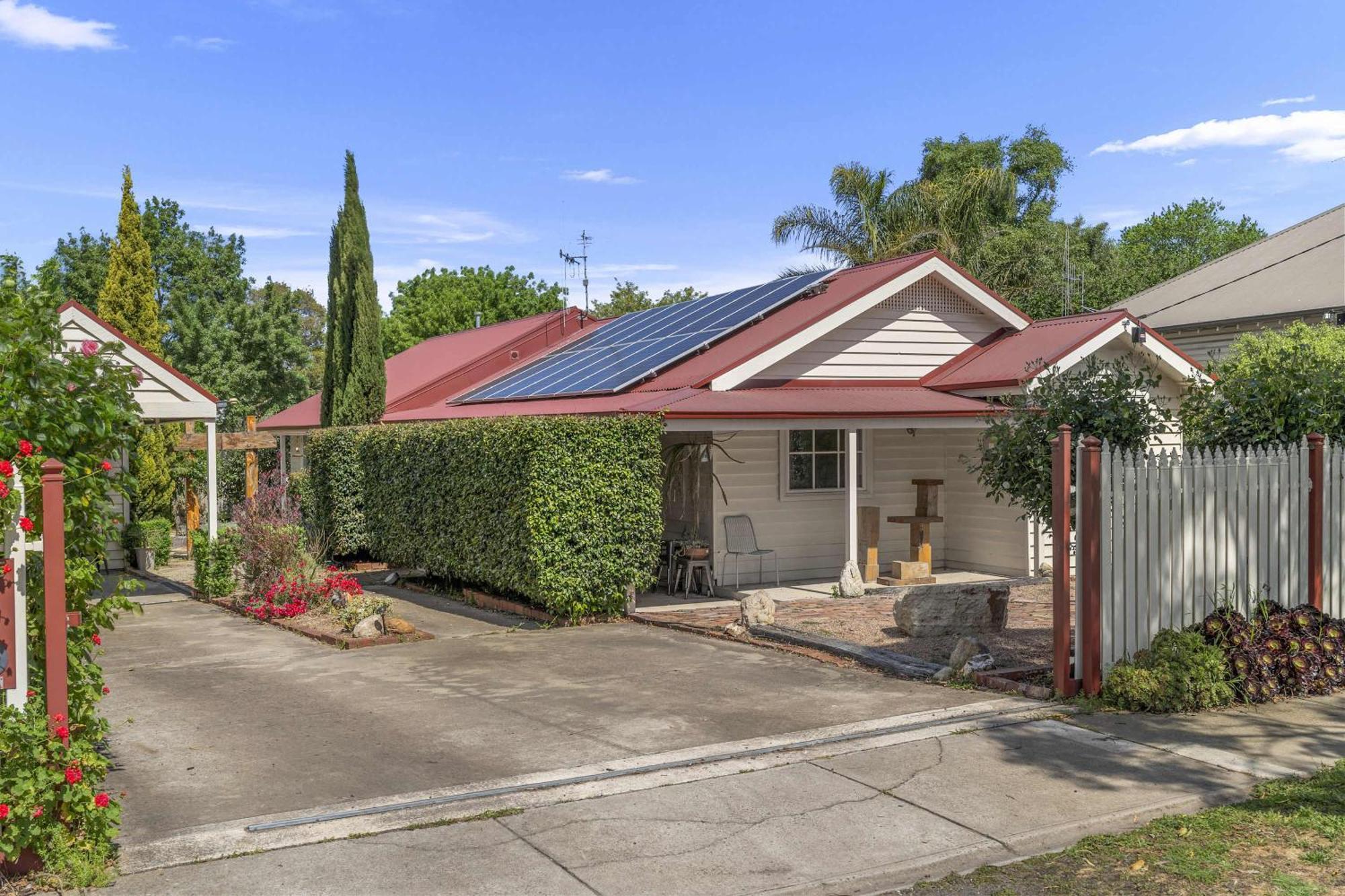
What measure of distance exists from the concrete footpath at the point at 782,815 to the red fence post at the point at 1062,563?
65 centimetres

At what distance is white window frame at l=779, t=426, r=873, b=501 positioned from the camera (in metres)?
17.0

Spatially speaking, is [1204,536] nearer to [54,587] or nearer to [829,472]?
[54,587]

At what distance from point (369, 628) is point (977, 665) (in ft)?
21.4

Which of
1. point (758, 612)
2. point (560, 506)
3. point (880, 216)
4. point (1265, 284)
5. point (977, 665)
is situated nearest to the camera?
point (977, 665)

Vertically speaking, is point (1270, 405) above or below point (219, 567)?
above

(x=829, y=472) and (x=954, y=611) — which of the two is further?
(x=829, y=472)

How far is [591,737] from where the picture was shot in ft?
27.1

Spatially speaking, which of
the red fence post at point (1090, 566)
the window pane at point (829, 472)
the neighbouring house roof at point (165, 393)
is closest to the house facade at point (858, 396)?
the window pane at point (829, 472)

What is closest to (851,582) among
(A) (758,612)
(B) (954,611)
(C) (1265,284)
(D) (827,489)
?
(D) (827,489)

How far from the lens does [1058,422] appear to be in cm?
1002

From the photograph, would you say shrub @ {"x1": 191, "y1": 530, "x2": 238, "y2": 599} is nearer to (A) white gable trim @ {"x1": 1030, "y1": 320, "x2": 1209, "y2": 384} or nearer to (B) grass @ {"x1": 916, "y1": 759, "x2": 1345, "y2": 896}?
(A) white gable trim @ {"x1": 1030, "y1": 320, "x2": 1209, "y2": 384}

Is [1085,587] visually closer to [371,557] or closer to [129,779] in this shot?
[129,779]

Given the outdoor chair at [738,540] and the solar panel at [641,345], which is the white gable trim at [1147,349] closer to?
the solar panel at [641,345]

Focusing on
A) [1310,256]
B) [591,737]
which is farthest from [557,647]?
[1310,256]
